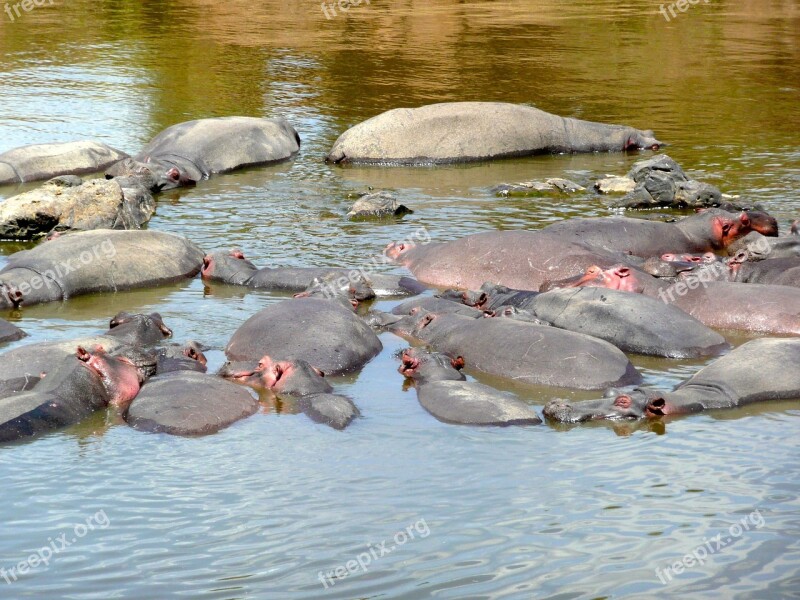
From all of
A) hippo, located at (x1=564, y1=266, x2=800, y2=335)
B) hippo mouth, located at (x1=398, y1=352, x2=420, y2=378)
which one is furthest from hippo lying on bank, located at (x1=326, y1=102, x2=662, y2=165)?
hippo mouth, located at (x1=398, y1=352, x2=420, y2=378)

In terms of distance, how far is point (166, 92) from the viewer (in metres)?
19.9

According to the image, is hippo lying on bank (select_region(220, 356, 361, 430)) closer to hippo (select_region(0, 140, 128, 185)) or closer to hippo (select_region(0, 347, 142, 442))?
hippo (select_region(0, 347, 142, 442))

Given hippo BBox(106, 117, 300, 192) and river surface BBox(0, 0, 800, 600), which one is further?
hippo BBox(106, 117, 300, 192)

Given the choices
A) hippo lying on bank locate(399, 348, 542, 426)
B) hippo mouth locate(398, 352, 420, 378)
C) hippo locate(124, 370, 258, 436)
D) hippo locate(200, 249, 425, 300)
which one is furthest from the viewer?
hippo locate(200, 249, 425, 300)

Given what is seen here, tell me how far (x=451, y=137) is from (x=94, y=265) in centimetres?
649

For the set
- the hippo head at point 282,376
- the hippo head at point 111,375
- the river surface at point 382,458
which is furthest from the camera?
the hippo head at point 282,376

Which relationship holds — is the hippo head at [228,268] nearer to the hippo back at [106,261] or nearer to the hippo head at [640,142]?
the hippo back at [106,261]

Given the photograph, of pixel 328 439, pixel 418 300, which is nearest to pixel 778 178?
pixel 418 300

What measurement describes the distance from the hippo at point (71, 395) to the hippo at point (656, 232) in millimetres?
4778

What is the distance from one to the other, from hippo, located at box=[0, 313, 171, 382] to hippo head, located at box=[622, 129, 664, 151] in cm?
877

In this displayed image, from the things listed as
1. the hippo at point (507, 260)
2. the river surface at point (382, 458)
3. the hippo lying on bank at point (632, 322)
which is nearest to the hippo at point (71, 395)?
the river surface at point (382, 458)

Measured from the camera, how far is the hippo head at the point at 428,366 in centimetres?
853

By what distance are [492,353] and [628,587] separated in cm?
333

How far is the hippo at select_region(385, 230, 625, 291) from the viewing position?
431 inches
